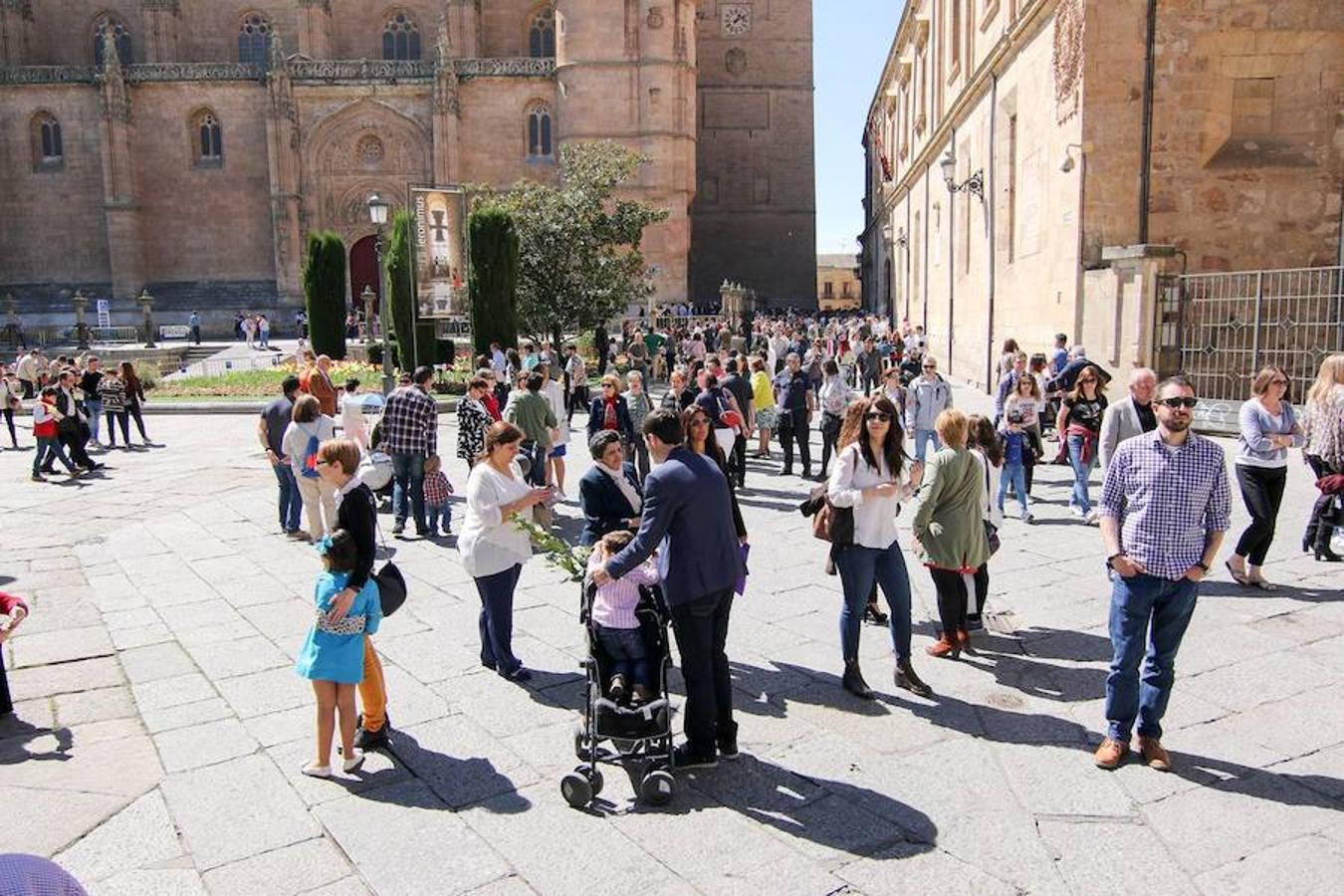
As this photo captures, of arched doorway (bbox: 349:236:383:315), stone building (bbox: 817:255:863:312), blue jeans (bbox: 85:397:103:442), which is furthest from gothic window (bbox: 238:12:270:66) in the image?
stone building (bbox: 817:255:863:312)

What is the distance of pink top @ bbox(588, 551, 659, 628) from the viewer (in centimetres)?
465

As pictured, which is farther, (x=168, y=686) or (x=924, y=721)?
(x=168, y=686)

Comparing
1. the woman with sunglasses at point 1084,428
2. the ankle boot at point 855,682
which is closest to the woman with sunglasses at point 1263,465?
the woman with sunglasses at point 1084,428

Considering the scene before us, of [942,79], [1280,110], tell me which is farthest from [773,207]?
[1280,110]

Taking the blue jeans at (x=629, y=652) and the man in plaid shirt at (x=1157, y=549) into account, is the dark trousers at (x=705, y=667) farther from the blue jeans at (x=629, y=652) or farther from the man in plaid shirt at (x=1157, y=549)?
the man in plaid shirt at (x=1157, y=549)

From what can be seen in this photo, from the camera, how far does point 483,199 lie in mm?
28531

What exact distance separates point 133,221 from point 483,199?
21.7 meters

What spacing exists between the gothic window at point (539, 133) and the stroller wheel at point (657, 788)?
39355 millimetres

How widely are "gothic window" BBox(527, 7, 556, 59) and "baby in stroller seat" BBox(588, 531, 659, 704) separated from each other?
44.4 m

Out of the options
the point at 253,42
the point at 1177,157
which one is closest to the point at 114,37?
the point at 253,42

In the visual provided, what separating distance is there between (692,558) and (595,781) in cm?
103

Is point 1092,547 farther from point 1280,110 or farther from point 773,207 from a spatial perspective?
point 773,207

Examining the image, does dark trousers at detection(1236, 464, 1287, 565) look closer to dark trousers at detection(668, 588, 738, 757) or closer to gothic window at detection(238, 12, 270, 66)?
dark trousers at detection(668, 588, 738, 757)

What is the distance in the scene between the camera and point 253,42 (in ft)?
151
